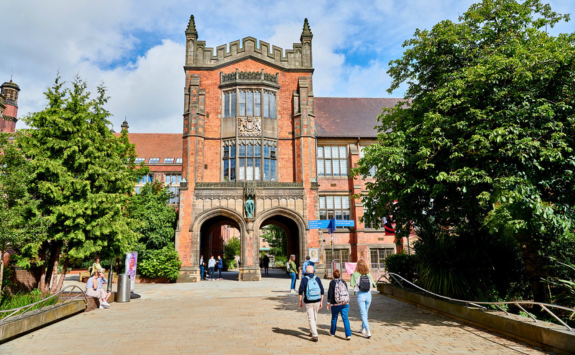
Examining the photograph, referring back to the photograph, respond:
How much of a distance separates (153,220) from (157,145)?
27609 mm

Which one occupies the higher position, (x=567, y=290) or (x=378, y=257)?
(x=378, y=257)

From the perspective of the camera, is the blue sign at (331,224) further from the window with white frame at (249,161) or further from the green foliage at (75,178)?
the green foliage at (75,178)

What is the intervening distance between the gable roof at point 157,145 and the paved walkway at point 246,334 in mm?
38599

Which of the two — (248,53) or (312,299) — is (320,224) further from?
A: (248,53)

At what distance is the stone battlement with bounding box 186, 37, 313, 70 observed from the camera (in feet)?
87.1

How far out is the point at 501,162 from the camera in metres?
8.09

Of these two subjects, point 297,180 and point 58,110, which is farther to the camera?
point 297,180

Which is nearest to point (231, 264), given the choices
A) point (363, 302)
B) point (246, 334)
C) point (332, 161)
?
point (332, 161)

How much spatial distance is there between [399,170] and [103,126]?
37.7ft

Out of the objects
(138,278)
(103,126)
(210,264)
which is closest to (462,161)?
(103,126)

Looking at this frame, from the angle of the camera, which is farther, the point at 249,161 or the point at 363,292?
the point at 249,161

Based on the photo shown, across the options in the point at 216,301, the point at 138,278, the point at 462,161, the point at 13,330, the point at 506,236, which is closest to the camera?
the point at 13,330

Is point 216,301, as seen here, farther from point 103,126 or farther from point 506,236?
point 506,236

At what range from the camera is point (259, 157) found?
25.5 meters
